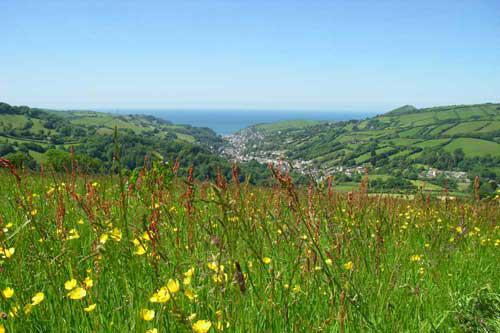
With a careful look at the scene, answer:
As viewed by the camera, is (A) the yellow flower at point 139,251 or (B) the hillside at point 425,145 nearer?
(A) the yellow flower at point 139,251

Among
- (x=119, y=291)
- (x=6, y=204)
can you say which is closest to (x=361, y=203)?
(x=119, y=291)

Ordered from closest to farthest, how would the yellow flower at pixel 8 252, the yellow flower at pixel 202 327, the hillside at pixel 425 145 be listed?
1. the yellow flower at pixel 202 327
2. the yellow flower at pixel 8 252
3. the hillside at pixel 425 145

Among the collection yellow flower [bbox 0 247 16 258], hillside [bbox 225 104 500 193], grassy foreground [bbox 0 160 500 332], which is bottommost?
hillside [bbox 225 104 500 193]

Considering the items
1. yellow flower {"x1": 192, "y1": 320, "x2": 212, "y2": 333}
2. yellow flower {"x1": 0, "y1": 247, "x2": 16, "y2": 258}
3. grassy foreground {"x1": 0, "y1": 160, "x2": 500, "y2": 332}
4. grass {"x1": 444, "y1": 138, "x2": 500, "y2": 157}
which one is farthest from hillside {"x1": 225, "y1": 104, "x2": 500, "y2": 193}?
yellow flower {"x1": 192, "y1": 320, "x2": 212, "y2": 333}

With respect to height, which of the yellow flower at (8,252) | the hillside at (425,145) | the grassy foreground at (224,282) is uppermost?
the yellow flower at (8,252)

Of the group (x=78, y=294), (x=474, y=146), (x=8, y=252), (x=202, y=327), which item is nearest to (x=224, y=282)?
(x=202, y=327)

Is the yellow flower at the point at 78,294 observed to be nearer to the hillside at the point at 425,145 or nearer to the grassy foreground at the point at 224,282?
the grassy foreground at the point at 224,282

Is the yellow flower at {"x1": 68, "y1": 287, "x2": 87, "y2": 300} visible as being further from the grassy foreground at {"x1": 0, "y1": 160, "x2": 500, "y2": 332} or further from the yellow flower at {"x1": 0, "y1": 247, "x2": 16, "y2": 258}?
the yellow flower at {"x1": 0, "y1": 247, "x2": 16, "y2": 258}

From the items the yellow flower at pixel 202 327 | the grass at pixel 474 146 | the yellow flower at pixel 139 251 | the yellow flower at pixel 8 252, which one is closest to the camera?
the yellow flower at pixel 202 327

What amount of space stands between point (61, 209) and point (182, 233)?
5.59ft

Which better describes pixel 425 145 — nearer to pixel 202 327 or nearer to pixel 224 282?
pixel 224 282

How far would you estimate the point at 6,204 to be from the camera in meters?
4.82

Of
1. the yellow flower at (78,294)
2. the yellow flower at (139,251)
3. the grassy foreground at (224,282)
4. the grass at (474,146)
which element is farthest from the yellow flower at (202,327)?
the grass at (474,146)

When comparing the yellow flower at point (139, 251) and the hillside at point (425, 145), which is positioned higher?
the yellow flower at point (139, 251)
